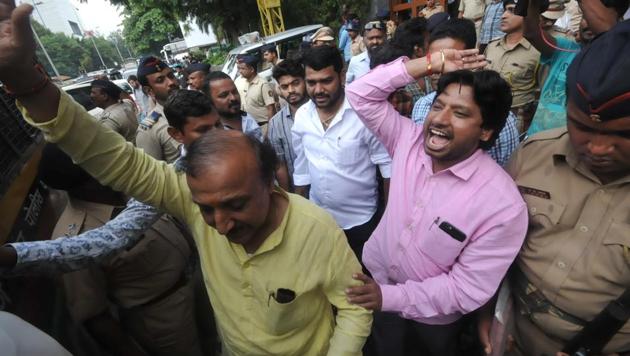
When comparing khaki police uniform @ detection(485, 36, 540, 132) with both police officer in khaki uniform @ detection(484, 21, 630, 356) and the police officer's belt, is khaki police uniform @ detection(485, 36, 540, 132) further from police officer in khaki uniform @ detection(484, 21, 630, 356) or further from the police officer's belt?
the police officer's belt

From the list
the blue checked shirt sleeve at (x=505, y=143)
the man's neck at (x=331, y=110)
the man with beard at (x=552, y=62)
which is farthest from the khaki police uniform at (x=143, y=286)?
the man with beard at (x=552, y=62)

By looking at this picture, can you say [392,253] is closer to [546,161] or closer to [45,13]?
[546,161]

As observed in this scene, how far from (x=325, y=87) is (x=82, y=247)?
188 centimetres

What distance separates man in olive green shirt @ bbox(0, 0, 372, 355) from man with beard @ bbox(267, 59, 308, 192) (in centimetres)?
167

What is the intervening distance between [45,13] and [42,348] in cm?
9716

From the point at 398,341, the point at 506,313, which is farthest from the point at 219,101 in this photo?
the point at 506,313

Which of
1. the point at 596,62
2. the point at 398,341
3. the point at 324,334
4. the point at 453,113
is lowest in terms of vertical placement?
the point at 398,341

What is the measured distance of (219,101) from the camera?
10.9 feet

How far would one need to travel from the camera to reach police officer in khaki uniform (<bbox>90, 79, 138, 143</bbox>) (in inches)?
171

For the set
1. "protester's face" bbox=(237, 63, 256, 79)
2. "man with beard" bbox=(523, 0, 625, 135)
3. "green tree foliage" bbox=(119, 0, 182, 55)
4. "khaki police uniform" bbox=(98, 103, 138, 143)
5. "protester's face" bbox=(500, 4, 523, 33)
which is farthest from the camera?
"green tree foliage" bbox=(119, 0, 182, 55)

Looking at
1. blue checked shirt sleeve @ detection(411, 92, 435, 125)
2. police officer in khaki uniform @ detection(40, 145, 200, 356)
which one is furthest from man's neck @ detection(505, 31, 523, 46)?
police officer in khaki uniform @ detection(40, 145, 200, 356)

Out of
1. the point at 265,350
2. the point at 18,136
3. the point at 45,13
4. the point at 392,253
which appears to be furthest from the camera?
the point at 45,13

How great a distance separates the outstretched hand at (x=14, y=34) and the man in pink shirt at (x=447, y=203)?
4.47 ft

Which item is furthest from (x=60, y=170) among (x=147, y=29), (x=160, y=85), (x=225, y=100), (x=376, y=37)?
(x=147, y=29)
